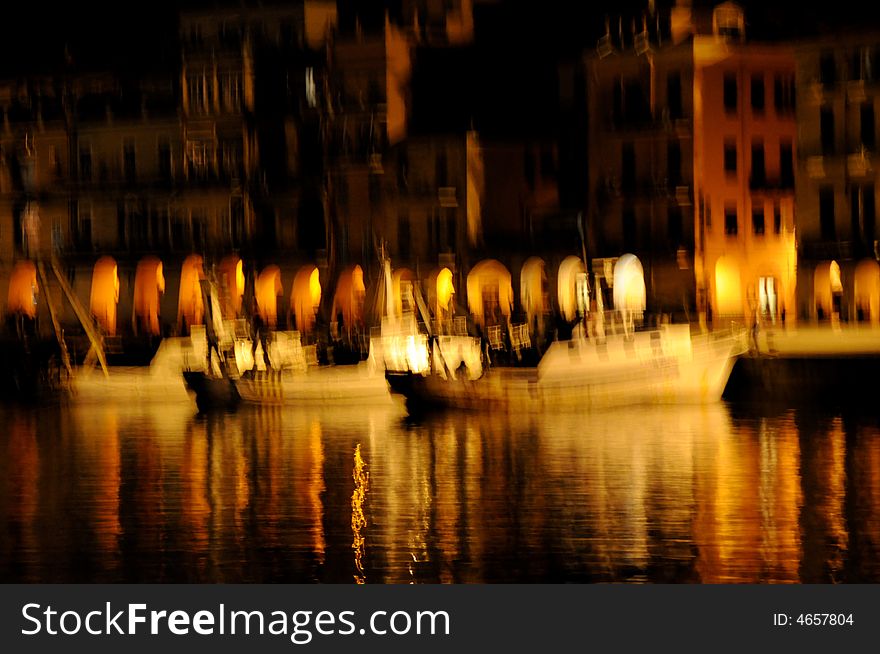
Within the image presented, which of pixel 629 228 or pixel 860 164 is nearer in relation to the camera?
pixel 860 164

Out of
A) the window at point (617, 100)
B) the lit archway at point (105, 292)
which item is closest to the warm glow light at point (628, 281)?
the window at point (617, 100)

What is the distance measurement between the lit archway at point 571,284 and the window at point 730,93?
777 cm

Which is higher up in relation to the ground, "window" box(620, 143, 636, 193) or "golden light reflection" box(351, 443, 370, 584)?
"window" box(620, 143, 636, 193)

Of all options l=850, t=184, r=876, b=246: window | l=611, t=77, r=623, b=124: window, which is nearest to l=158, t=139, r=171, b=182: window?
l=611, t=77, r=623, b=124: window

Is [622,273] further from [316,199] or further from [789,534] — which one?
[789,534]

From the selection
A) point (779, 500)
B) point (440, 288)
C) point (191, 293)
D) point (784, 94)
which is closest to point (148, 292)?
point (191, 293)

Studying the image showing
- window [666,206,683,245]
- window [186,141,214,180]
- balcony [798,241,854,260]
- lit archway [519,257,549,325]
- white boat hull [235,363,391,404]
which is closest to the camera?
white boat hull [235,363,391,404]

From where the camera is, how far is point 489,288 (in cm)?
6975

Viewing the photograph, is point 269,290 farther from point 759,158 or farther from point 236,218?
point 759,158

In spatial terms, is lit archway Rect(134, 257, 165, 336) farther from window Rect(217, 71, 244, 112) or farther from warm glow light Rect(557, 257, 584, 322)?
warm glow light Rect(557, 257, 584, 322)

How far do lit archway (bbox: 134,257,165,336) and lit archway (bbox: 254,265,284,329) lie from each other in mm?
4262

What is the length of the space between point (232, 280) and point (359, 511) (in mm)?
43752

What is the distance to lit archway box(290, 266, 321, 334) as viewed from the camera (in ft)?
238

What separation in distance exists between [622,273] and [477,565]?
1638 inches
